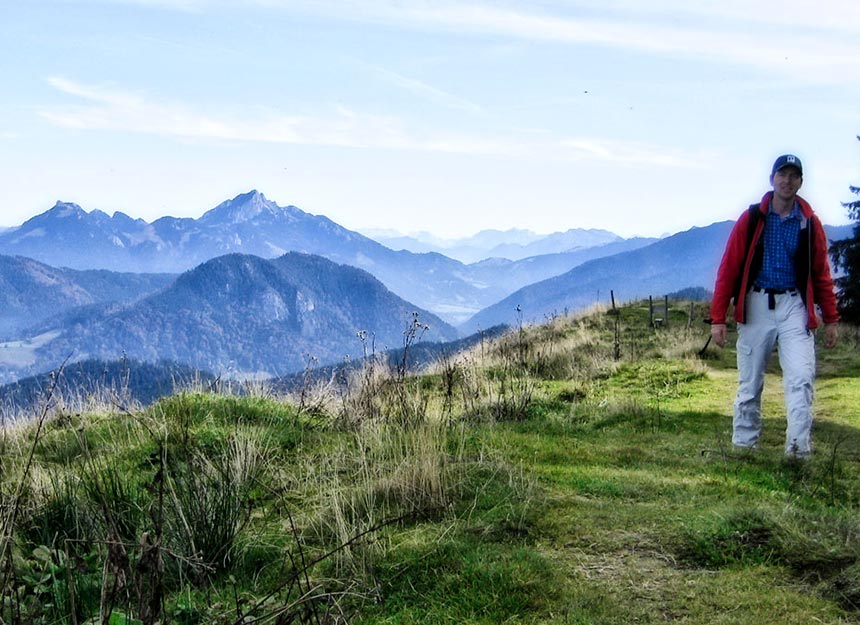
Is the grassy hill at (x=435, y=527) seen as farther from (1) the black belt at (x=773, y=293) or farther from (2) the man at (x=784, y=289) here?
(1) the black belt at (x=773, y=293)

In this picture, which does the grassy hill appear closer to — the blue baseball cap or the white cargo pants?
the white cargo pants

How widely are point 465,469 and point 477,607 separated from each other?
6.30ft

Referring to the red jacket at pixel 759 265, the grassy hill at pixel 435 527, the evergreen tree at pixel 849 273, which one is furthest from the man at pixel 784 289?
the evergreen tree at pixel 849 273

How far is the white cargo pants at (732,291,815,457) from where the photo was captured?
20.5ft

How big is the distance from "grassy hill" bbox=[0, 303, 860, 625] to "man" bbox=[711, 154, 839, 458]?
603 millimetres

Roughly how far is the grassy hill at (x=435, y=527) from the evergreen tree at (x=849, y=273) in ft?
68.1

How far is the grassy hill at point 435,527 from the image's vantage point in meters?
3.45

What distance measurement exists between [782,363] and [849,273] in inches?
961

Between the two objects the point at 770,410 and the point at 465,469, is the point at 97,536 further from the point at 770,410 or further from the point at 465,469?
the point at 770,410

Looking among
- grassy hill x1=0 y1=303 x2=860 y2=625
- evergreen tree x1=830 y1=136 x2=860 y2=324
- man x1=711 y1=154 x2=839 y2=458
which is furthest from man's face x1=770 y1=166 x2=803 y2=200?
evergreen tree x1=830 y1=136 x2=860 y2=324

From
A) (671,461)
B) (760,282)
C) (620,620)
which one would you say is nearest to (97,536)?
(620,620)

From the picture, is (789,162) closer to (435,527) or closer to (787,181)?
(787,181)

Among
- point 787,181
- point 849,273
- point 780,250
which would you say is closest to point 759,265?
point 780,250

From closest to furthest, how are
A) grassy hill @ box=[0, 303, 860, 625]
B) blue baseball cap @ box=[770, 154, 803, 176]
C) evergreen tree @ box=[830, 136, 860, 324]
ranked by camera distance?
grassy hill @ box=[0, 303, 860, 625] → blue baseball cap @ box=[770, 154, 803, 176] → evergreen tree @ box=[830, 136, 860, 324]
